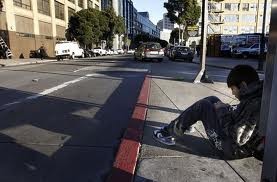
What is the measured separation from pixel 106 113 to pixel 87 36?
154ft

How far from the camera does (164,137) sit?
15.3 ft

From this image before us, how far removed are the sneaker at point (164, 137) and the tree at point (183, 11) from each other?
46012 mm

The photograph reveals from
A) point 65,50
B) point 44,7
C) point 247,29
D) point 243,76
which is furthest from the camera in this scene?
point 247,29

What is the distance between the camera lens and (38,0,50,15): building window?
46.7 meters

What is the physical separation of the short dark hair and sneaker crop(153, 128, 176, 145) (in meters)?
1.33

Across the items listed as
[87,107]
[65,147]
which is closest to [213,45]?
[87,107]

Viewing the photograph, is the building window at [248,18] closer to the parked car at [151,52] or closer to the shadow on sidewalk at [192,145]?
the parked car at [151,52]

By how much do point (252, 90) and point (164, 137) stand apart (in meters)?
1.64

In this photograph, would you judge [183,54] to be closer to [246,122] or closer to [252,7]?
[246,122]

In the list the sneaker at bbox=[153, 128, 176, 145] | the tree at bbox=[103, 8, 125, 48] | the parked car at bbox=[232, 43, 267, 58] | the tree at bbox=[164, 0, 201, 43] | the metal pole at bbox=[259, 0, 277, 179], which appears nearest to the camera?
the metal pole at bbox=[259, 0, 277, 179]

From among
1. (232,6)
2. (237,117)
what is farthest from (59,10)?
(237,117)

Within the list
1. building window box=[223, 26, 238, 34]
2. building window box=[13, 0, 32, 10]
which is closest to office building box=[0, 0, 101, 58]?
building window box=[13, 0, 32, 10]

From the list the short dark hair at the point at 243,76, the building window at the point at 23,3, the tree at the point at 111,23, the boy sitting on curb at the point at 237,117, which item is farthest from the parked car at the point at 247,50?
the tree at the point at 111,23

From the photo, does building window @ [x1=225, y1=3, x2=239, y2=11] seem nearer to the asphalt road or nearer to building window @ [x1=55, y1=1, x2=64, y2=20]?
building window @ [x1=55, y1=1, x2=64, y2=20]
